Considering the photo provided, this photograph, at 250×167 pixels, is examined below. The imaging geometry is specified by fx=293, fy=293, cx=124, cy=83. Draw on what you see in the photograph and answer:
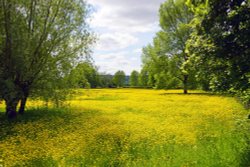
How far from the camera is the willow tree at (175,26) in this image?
167 feet

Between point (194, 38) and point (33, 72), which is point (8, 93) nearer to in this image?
point (33, 72)

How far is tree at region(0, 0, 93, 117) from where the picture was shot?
16.2 m

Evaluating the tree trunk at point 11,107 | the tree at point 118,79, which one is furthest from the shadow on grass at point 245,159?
the tree at point 118,79

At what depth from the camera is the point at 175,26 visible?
52.1m

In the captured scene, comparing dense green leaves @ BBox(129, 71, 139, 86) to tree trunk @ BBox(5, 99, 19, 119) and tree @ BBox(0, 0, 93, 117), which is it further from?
tree trunk @ BBox(5, 99, 19, 119)

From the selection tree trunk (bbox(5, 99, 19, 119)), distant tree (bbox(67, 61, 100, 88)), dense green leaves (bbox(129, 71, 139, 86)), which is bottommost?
tree trunk (bbox(5, 99, 19, 119))

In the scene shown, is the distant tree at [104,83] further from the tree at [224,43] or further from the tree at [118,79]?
the tree at [224,43]

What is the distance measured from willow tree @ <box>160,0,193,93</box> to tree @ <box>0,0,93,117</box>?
1247 inches

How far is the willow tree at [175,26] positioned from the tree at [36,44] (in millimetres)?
31667

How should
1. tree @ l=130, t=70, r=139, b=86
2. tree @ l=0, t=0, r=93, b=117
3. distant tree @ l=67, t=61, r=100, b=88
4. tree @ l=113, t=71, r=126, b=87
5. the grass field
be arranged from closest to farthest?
the grass field < tree @ l=0, t=0, r=93, b=117 < distant tree @ l=67, t=61, r=100, b=88 < tree @ l=113, t=71, r=126, b=87 < tree @ l=130, t=70, r=139, b=86

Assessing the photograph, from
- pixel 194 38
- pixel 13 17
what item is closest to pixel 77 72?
pixel 13 17

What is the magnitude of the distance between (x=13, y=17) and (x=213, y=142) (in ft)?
41.8

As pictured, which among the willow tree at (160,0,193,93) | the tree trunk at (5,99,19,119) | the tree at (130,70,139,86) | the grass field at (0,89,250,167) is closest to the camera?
the grass field at (0,89,250,167)

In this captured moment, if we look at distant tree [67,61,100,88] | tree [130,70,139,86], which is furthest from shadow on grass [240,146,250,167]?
tree [130,70,139,86]
